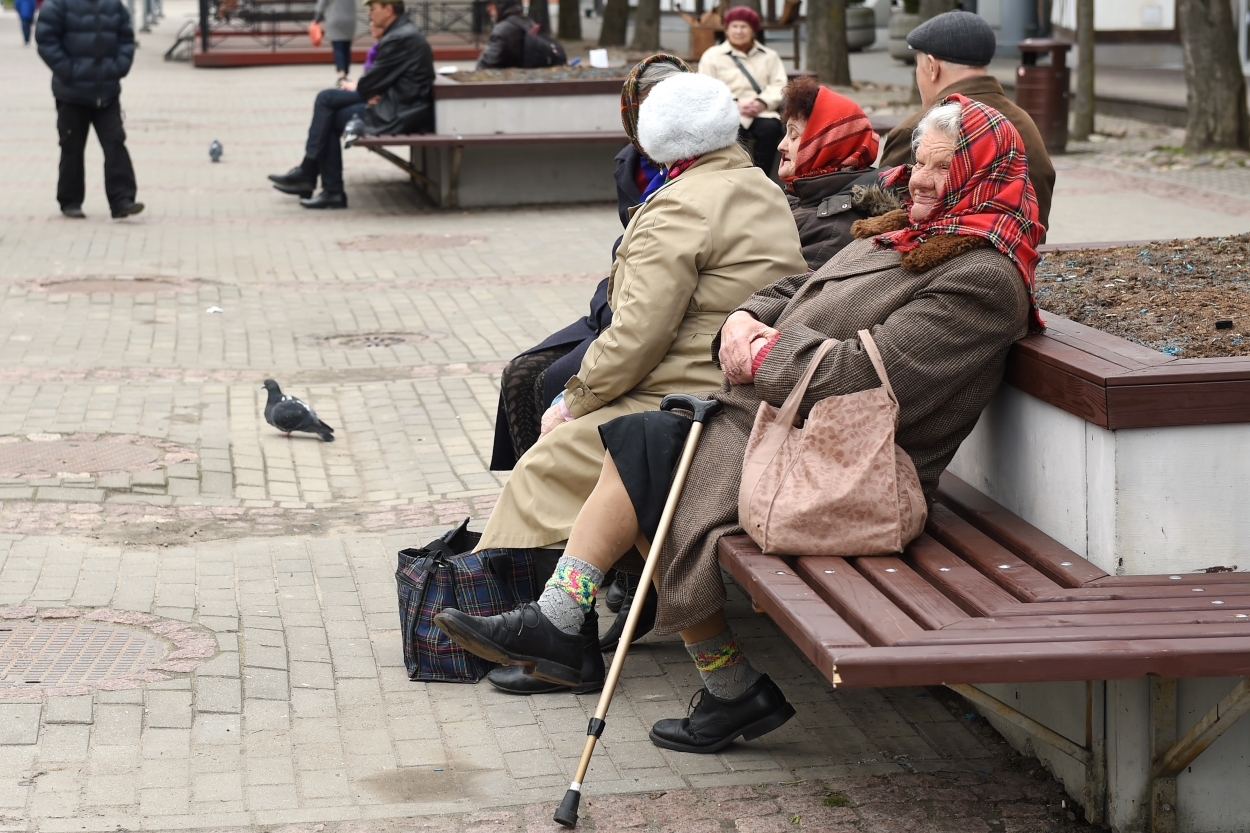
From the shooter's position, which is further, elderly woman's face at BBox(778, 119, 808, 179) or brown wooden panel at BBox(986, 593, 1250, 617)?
elderly woman's face at BBox(778, 119, 808, 179)

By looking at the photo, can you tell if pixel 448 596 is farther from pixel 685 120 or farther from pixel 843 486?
pixel 685 120

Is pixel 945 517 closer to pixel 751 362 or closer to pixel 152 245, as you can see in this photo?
pixel 751 362

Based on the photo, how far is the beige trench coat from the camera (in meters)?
4.31

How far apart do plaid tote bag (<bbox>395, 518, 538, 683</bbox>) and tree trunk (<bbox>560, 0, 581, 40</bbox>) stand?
33889mm

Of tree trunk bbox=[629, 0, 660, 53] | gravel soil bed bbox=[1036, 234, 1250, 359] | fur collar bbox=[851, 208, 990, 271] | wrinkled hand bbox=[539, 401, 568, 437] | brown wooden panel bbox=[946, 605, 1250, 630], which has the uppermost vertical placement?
tree trunk bbox=[629, 0, 660, 53]

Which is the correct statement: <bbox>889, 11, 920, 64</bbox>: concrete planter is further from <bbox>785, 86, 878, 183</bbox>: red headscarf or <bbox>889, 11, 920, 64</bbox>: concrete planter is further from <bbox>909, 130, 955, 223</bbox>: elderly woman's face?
<bbox>909, 130, 955, 223</bbox>: elderly woman's face

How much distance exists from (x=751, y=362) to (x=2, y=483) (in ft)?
12.0

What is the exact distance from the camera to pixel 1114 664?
2945 mm

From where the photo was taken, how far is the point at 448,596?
441 centimetres

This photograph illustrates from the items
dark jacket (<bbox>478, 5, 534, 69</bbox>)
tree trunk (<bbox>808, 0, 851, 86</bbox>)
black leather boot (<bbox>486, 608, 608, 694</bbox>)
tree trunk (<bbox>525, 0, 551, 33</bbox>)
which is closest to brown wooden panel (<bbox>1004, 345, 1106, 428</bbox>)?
black leather boot (<bbox>486, 608, 608, 694</bbox>)

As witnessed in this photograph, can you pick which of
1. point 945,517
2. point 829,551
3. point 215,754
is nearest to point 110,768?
point 215,754

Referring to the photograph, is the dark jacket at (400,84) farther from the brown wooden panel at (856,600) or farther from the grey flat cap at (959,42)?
the brown wooden panel at (856,600)

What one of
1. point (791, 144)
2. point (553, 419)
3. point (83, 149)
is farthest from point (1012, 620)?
point (83, 149)

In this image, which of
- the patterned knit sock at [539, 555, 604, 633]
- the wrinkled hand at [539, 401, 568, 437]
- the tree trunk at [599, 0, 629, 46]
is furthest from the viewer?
the tree trunk at [599, 0, 629, 46]
